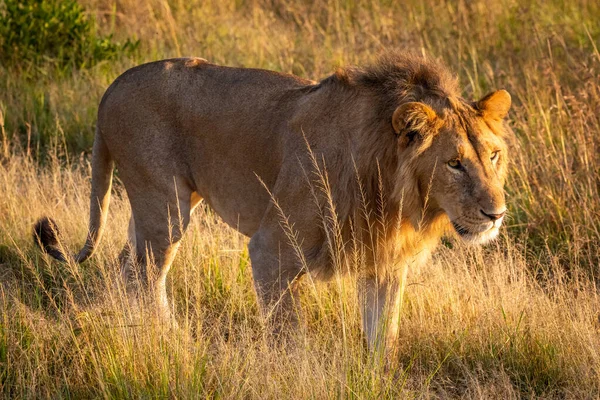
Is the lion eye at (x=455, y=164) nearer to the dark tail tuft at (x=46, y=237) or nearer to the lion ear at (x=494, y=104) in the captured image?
the lion ear at (x=494, y=104)

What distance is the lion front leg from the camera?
4250mm

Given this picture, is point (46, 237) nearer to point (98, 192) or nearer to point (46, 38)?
point (98, 192)

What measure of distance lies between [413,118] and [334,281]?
4.83 feet

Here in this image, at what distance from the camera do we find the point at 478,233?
3.81 metres

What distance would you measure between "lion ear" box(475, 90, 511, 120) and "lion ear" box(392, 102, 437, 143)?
291mm

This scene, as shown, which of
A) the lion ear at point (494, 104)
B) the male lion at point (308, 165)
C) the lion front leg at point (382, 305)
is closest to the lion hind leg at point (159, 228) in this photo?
the male lion at point (308, 165)

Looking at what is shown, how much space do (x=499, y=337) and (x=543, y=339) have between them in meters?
0.21

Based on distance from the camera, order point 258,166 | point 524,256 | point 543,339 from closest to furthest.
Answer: point 543,339, point 258,166, point 524,256

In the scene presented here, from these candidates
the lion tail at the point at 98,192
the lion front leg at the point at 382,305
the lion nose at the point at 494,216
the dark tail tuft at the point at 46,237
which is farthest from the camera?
the lion tail at the point at 98,192

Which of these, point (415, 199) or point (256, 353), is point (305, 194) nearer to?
point (415, 199)

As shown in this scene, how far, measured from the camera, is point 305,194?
4.11 meters

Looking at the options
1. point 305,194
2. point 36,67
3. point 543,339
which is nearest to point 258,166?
point 305,194

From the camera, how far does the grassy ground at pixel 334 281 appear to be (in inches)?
148

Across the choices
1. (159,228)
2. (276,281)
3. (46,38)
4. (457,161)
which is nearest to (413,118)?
(457,161)
